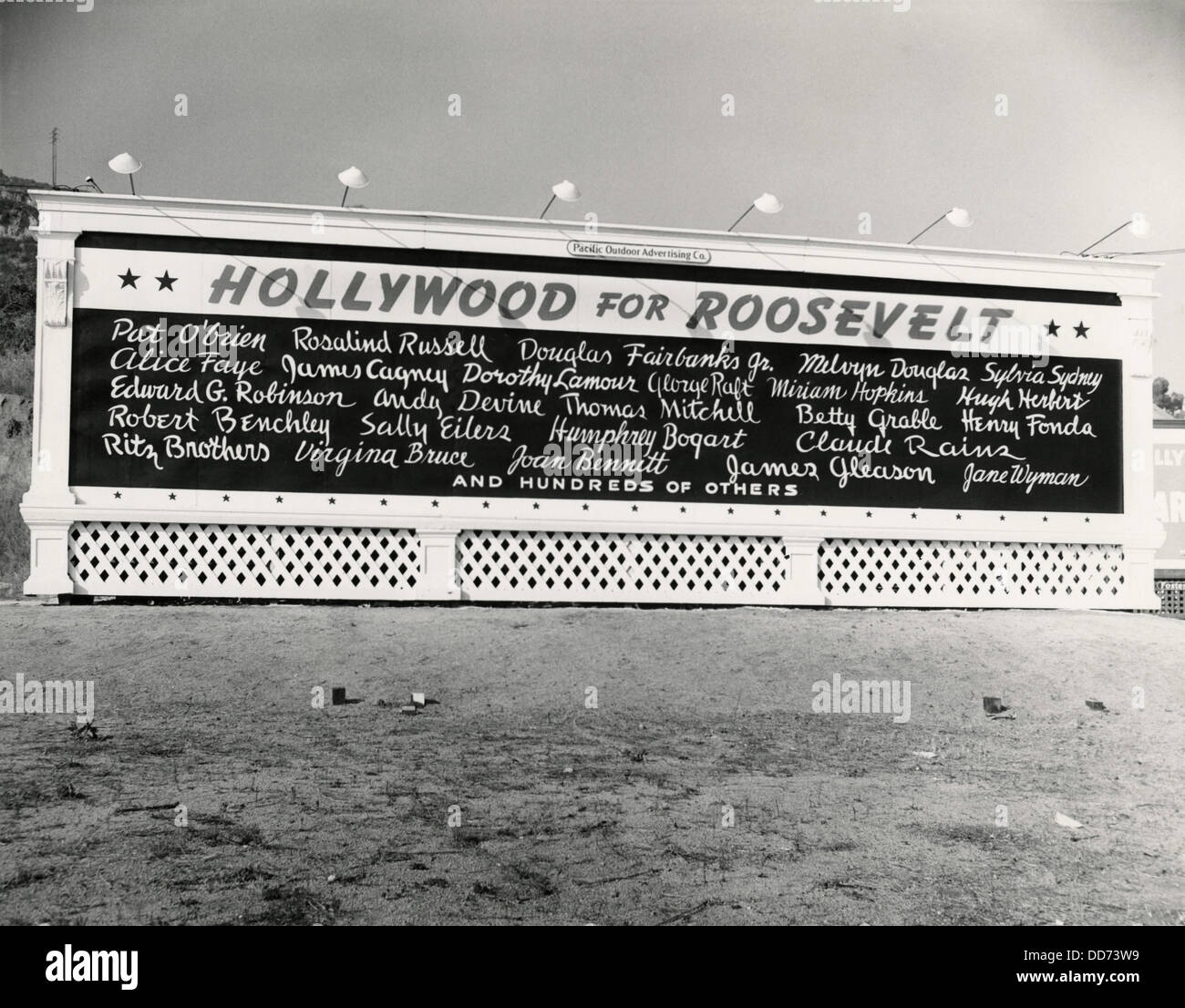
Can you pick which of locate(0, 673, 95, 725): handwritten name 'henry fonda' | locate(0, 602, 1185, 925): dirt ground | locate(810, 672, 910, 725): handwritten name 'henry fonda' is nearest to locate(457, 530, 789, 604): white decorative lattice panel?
locate(0, 602, 1185, 925): dirt ground

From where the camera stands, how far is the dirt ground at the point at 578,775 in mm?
4781

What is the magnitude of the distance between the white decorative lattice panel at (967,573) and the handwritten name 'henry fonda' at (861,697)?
3838 millimetres

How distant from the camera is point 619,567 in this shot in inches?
497

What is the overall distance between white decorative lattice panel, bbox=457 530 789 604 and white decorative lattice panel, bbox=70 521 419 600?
32.6 inches

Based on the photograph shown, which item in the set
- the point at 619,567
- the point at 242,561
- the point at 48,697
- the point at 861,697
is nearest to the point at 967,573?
the point at 619,567

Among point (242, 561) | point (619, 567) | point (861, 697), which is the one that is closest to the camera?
point (861, 697)

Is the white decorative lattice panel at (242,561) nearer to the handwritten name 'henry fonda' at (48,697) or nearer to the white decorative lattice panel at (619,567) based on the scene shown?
the white decorative lattice panel at (619,567)

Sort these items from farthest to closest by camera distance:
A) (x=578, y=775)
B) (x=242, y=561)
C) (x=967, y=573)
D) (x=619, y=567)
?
(x=967, y=573), (x=619, y=567), (x=242, y=561), (x=578, y=775)

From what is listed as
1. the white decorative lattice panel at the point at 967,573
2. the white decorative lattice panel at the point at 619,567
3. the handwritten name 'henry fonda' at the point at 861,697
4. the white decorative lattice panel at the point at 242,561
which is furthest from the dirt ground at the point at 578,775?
the white decorative lattice panel at the point at 967,573

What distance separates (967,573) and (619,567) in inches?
172

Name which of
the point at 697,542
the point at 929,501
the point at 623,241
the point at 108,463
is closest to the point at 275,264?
the point at 108,463

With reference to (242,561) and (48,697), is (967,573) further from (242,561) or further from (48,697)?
(48,697)

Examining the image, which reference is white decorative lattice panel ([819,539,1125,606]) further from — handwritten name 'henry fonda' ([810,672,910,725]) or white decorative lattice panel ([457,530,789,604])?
handwritten name 'henry fonda' ([810,672,910,725])
